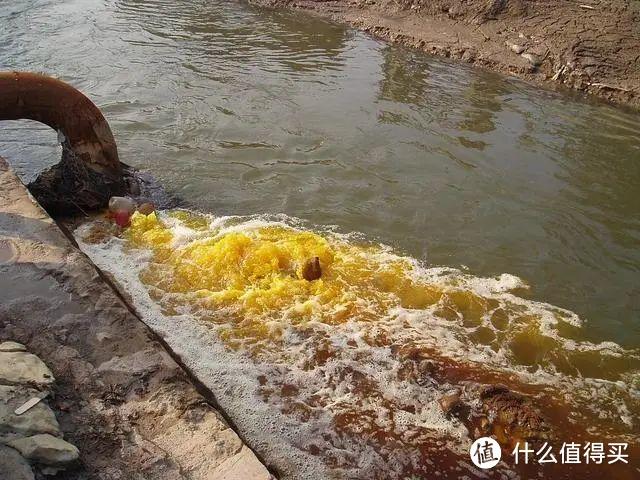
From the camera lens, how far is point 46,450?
2.95 meters

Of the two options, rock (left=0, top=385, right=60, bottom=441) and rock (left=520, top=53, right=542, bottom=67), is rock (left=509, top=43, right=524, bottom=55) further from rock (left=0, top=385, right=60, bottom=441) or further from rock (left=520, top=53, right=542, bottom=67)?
rock (left=0, top=385, right=60, bottom=441)

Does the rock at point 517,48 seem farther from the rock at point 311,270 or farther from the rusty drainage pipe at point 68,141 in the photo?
the rusty drainage pipe at point 68,141

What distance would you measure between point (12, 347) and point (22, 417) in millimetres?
856

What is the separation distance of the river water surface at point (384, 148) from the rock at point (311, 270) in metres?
1.13

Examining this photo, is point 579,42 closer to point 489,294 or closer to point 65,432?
point 489,294

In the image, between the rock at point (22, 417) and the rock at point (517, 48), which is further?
the rock at point (517, 48)

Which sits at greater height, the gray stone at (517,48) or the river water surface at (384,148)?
the gray stone at (517,48)

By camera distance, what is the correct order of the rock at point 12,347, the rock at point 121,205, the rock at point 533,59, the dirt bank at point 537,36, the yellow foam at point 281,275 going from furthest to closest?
the rock at point 533,59 → the dirt bank at point 537,36 → the rock at point 121,205 → the yellow foam at point 281,275 → the rock at point 12,347

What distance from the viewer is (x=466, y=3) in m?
14.4

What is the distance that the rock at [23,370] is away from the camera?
136 inches

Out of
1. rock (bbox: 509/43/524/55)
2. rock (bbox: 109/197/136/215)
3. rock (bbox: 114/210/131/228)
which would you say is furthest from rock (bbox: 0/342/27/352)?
rock (bbox: 509/43/524/55)

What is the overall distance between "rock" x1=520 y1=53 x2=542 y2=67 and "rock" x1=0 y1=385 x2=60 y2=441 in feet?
39.8

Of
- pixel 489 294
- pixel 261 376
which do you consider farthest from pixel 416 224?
pixel 261 376

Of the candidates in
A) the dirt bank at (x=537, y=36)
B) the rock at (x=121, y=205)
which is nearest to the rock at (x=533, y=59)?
the dirt bank at (x=537, y=36)
